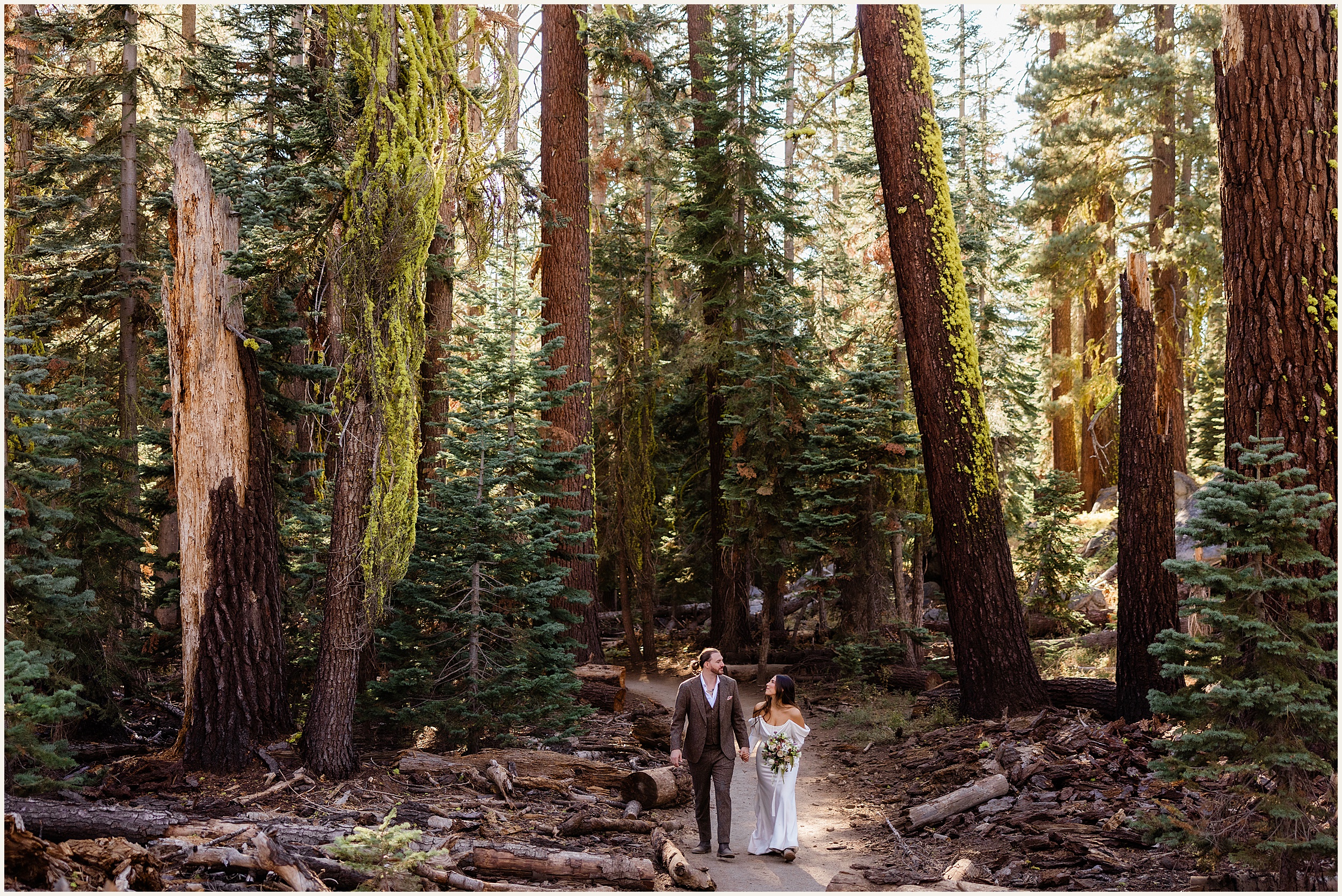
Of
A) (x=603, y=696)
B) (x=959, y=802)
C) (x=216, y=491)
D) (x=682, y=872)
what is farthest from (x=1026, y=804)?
(x=216, y=491)

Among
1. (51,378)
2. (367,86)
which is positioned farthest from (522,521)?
(51,378)

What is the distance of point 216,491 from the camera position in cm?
877

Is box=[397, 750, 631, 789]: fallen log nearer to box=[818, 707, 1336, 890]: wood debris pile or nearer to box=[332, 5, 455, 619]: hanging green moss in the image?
box=[332, 5, 455, 619]: hanging green moss

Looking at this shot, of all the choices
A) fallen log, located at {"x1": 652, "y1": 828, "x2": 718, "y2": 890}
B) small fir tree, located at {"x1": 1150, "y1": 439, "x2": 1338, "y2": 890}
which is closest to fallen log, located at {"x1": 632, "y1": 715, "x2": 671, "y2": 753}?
fallen log, located at {"x1": 652, "y1": 828, "x2": 718, "y2": 890}

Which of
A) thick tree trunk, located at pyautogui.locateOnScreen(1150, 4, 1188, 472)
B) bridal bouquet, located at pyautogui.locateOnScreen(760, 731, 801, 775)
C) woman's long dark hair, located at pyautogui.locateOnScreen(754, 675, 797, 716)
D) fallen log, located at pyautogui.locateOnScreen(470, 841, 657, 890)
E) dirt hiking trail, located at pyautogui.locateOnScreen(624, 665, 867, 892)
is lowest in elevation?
dirt hiking trail, located at pyautogui.locateOnScreen(624, 665, 867, 892)

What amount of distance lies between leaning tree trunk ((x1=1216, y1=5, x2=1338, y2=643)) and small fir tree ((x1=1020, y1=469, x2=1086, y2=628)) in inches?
327

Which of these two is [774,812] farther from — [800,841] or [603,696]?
[603,696]

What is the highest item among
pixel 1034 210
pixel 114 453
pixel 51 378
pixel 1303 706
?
pixel 1034 210

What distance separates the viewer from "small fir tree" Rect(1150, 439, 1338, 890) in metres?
5.38

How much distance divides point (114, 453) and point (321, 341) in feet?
10.5

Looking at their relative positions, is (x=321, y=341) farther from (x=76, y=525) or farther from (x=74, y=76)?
(x=74, y=76)

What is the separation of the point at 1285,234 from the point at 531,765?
26.2 feet

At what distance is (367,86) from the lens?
8.41 m

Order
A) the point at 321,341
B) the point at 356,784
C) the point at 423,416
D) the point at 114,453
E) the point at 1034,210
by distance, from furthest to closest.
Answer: the point at 1034,210 < the point at 423,416 < the point at 321,341 < the point at 114,453 < the point at 356,784
